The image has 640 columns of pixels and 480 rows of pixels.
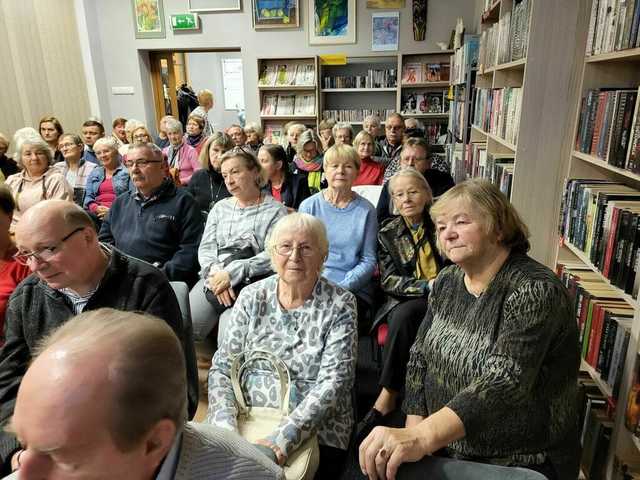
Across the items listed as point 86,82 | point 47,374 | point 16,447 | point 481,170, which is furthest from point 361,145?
point 86,82

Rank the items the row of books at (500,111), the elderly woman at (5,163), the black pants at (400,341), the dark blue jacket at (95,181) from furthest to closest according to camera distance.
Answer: the elderly woman at (5,163)
the dark blue jacket at (95,181)
the row of books at (500,111)
the black pants at (400,341)

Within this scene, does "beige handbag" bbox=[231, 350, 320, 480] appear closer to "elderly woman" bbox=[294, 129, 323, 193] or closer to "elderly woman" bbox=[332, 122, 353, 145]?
"elderly woman" bbox=[294, 129, 323, 193]

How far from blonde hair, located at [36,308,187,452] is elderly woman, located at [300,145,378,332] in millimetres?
1695

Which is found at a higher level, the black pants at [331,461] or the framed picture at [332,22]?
the framed picture at [332,22]

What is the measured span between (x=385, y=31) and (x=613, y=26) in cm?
498

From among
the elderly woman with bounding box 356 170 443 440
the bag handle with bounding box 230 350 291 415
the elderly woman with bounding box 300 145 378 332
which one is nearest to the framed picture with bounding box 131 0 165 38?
the elderly woman with bounding box 300 145 378 332

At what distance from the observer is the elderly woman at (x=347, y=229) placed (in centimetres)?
237

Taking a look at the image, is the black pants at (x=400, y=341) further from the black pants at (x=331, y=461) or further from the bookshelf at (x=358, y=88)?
the bookshelf at (x=358, y=88)

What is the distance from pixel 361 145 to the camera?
393 centimetres

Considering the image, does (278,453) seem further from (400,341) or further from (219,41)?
(219,41)

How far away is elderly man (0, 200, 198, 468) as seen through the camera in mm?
1297

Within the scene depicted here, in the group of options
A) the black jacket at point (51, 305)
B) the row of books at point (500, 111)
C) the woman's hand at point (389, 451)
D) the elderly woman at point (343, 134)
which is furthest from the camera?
the elderly woman at point (343, 134)

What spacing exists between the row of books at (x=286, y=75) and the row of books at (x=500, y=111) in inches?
116

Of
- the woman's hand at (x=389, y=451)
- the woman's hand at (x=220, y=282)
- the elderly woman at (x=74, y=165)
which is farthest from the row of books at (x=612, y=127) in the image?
the elderly woman at (x=74, y=165)
